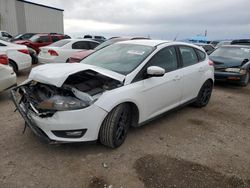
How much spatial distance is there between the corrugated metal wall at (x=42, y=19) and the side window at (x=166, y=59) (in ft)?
94.5

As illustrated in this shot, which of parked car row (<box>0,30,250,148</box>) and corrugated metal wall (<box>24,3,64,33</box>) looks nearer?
parked car row (<box>0,30,250,148</box>)

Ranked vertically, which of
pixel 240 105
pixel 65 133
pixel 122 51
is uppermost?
pixel 122 51

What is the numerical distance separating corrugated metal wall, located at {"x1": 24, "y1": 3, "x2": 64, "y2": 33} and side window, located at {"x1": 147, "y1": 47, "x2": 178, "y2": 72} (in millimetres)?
28816

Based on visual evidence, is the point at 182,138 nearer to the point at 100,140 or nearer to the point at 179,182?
the point at 179,182

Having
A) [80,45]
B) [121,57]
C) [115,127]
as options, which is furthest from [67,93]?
[80,45]

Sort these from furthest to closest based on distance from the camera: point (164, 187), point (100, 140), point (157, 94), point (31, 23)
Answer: point (31, 23)
point (157, 94)
point (100, 140)
point (164, 187)

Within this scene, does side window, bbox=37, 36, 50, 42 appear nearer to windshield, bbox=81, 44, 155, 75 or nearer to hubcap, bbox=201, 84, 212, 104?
windshield, bbox=81, 44, 155, 75

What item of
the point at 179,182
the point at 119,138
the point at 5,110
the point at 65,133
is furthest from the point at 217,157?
the point at 5,110

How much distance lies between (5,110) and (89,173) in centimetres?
279

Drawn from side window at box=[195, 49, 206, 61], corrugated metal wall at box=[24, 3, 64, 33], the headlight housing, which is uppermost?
corrugated metal wall at box=[24, 3, 64, 33]

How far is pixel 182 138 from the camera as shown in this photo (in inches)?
151

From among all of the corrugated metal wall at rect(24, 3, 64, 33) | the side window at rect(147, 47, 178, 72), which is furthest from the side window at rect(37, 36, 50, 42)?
the corrugated metal wall at rect(24, 3, 64, 33)

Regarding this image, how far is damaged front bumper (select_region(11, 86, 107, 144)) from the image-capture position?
2.82 meters

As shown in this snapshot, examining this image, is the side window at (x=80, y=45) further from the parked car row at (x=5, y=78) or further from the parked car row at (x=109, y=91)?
the parked car row at (x=109, y=91)
